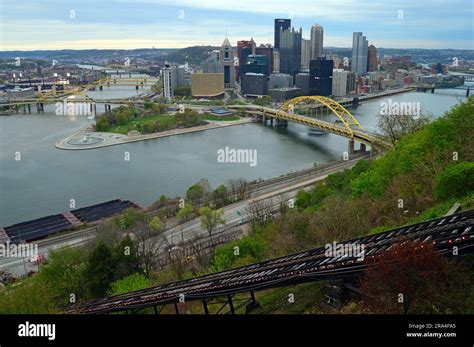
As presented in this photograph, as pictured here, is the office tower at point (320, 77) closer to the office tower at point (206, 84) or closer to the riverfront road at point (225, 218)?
the office tower at point (206, 84)

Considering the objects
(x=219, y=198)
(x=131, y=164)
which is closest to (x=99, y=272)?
(x=219, y=198)

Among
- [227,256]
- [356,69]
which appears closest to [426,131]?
[227,256]

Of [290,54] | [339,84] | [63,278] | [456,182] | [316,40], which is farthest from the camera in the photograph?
[316,40]

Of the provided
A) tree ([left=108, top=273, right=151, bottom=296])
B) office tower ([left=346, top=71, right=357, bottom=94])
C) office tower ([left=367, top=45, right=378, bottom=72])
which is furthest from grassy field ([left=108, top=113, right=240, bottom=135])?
office tower ([left=367, top=45, right=378, bottom=72])

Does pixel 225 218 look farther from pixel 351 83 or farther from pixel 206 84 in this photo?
pixel 351 83

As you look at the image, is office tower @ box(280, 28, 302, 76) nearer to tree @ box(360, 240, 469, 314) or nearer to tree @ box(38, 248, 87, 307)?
tree @ box(38, 248, 87, 307)

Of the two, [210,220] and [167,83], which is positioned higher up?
[167,83]
